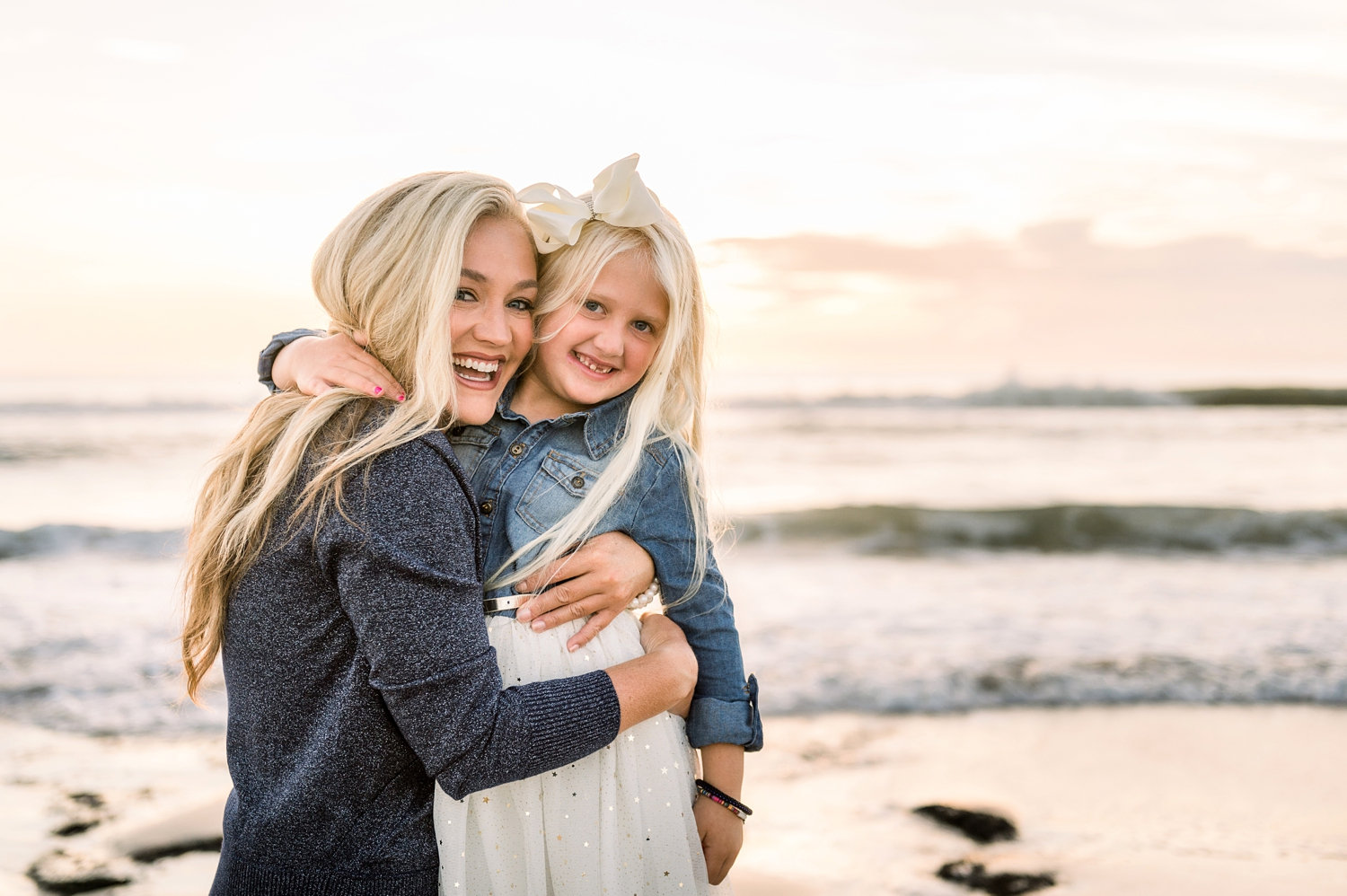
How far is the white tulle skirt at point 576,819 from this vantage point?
1.77m

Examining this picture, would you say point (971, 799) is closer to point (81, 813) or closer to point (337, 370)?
point (337, 370)

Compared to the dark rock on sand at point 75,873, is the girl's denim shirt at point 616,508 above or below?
above

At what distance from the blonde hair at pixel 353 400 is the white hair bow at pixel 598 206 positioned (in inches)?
9.7

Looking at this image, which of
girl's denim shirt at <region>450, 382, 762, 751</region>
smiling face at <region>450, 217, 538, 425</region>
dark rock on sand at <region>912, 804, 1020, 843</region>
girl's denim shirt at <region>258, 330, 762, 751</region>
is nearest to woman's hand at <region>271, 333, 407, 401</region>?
smiling face at <region>450, 217, 538, 425</region>

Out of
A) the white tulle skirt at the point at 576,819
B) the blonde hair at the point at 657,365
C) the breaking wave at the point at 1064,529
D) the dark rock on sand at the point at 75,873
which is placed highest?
the blonde hair at the point at 657,365

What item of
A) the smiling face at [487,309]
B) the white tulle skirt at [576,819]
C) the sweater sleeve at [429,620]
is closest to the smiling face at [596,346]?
the smiling face at [487,309]

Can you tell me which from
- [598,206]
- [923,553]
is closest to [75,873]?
[598,206]

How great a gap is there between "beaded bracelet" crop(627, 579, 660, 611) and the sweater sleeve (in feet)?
1.93

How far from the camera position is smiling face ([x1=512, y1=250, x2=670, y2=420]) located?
2316 millimetres

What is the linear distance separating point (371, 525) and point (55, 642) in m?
5.09

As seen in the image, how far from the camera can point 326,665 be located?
62.6 inches

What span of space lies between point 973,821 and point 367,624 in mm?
2921

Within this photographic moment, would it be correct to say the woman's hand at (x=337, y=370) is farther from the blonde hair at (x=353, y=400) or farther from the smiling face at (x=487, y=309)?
the smiling face at (x=487, y=309)

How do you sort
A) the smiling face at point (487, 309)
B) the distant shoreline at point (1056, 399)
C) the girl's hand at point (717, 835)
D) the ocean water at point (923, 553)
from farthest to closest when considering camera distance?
1. the distant shoreline at point (1056, 399)
2. the ocean water at point (923, 553)
3. the girl's hand at point (717, 835)
4. the smiling face at point (487, 309)
